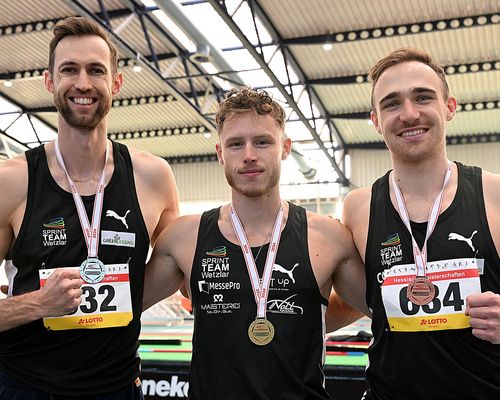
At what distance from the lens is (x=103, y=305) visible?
2533 mm

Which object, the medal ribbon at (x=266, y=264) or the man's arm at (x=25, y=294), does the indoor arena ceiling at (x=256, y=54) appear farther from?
the man's arm at (x=25, y=294)

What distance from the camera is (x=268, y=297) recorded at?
253 centimetres

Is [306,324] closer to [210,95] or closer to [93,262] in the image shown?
[93,262]

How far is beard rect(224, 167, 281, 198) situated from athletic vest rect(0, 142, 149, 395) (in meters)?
0.47

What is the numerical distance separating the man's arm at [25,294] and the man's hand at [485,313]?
1.46 metres

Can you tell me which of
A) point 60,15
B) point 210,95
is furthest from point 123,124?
point 60,15

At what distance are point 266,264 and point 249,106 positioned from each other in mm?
741

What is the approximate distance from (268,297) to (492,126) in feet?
49.3

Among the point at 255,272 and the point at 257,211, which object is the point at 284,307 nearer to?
the point at 255,272

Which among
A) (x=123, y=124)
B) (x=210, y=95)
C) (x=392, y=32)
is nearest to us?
(x=392, y=32)

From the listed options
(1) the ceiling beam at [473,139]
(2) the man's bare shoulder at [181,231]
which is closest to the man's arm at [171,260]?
(2) the man's bare shoulder at [181,231]

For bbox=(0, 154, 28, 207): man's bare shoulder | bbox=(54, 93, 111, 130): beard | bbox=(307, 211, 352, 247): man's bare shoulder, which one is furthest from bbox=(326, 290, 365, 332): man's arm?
bbox=(0, 154, 28, 207): man's bare shoulder

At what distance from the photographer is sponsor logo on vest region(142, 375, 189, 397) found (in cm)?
387

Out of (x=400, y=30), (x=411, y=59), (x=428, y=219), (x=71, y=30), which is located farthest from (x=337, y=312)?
(x=400, y=30)
